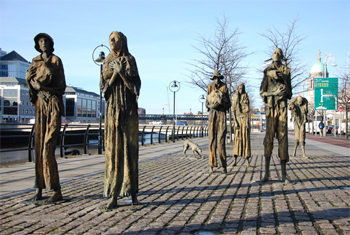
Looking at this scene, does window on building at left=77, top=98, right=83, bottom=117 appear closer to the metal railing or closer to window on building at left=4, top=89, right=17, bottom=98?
window on building at left=4, top=89, right=17, bottom=98

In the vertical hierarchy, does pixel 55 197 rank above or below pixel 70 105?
below

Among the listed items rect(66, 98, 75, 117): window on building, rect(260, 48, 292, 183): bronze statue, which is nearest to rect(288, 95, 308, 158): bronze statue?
rect(260, 48, 292, 183): bronze statue

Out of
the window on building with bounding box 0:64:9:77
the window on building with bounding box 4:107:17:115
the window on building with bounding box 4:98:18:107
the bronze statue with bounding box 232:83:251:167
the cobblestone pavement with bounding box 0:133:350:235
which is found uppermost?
the window on building with bounding box 0:64:9:77

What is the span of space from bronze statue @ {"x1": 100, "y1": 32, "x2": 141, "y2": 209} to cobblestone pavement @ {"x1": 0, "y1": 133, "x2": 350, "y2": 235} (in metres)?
0.40

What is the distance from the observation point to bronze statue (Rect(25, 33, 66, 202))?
5484 mm

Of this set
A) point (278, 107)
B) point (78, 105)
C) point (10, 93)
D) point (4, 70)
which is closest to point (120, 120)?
point (278, 107)

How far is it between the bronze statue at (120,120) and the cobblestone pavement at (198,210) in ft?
1.32

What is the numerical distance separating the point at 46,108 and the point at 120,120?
54.4 inches

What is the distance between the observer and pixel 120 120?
497 centimetres

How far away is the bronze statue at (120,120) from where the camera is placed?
16.2 feet

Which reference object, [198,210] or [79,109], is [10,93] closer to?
[79,109]

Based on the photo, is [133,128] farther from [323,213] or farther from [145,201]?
[323,213]

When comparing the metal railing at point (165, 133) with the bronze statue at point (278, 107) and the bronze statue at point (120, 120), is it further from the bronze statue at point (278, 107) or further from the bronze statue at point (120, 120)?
the bronze statue at point (120, 120)

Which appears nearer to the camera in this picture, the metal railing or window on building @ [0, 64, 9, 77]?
the metal railing
